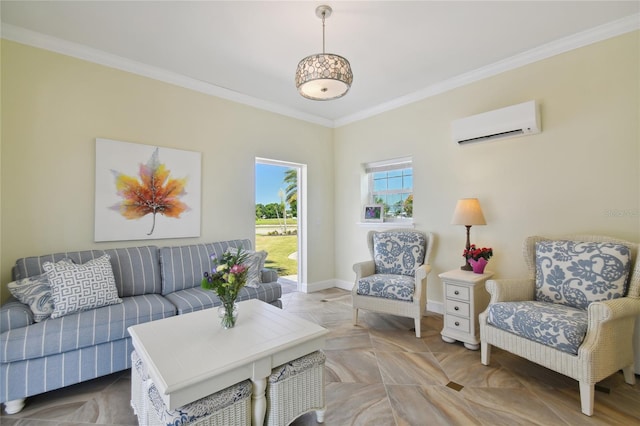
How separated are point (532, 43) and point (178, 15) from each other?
306 centimetres

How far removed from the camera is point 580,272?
2168 millimetres

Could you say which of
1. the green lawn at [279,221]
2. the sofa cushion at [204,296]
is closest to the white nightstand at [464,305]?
the sofa cushion at [204,296]

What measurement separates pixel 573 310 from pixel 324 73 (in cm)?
241

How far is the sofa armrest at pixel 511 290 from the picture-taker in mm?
2284

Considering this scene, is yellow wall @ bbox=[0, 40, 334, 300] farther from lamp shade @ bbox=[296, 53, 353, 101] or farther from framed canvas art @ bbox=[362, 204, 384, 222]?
lamp shade @ bbox=[296, 53, 353, 101]

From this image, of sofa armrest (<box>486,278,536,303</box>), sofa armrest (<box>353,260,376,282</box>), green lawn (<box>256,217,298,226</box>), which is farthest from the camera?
green lawn (<box>256,217,298,226</box>)

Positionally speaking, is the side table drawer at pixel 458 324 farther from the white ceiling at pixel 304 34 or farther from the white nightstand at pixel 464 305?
the white ceiling at pixel 304 34

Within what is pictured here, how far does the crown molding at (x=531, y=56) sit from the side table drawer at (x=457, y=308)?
7.81ft

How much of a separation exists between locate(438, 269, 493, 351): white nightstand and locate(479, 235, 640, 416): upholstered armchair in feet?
0.92

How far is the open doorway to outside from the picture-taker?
14.7 ft

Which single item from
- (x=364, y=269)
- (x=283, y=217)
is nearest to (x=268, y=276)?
(x=364, y=269)

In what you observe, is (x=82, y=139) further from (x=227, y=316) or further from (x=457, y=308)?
(x=457, y=308)

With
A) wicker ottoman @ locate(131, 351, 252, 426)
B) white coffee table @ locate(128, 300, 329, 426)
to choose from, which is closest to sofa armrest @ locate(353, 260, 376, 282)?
white coffee table @ locate(128, 300, 329, 426)

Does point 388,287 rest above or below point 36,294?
below
